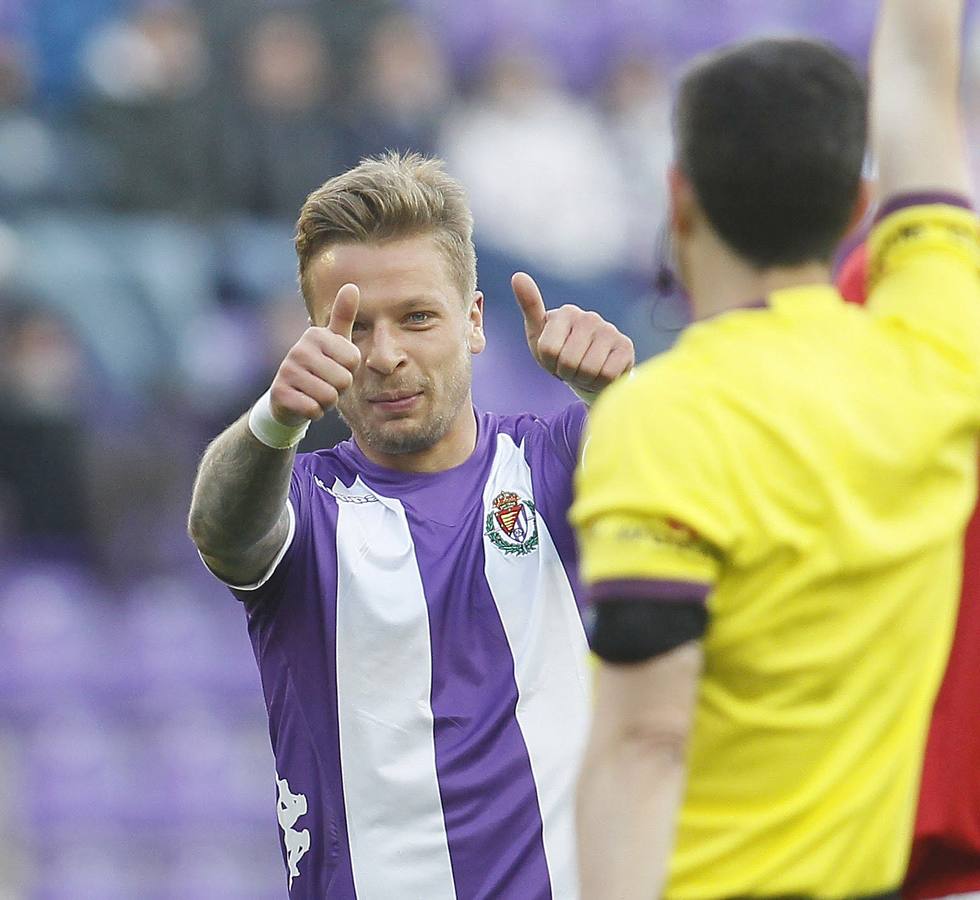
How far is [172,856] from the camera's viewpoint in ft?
28.2

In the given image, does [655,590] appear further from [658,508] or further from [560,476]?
[560,476]

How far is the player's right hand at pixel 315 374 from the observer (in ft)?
10.5

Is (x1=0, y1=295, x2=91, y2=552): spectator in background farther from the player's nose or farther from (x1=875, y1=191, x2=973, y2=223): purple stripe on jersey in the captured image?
(x1=875, y1=191, x2=973, y2=223): purple stripe on jersey

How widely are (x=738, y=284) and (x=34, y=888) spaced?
6.90 meters

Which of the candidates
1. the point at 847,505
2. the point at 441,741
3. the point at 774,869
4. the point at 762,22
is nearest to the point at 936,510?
the point at 847,505

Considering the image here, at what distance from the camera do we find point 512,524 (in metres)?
3.68

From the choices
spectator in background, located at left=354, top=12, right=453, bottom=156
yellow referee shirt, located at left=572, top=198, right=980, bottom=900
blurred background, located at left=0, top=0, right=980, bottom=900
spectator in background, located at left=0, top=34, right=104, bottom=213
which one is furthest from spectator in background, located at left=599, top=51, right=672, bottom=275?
yellow referee shirt, located at left=572, top=198, right=980, bottom=900

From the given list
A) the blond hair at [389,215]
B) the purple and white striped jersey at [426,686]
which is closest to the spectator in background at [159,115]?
the blond hair at [389,215]

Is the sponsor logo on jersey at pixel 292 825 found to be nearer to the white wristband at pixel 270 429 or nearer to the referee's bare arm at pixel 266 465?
the referee's bare arm at pixel 266 465

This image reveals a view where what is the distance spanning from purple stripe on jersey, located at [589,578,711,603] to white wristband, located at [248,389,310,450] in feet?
3.92

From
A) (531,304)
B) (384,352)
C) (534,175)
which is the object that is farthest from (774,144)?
(534,175)

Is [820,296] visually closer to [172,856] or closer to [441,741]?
[441,741]

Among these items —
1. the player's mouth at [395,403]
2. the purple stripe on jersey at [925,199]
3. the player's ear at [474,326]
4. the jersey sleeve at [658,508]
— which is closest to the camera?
the jersey sleeve at [658,508]

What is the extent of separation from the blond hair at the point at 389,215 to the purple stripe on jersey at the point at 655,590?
165 cm
